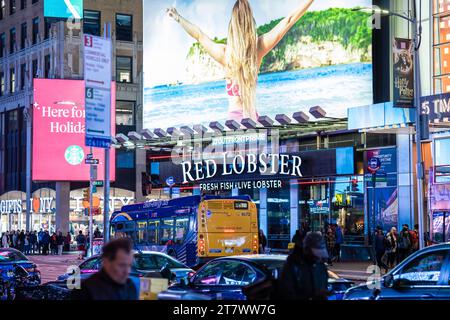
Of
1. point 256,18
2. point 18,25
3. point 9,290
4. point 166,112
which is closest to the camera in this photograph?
point 9,290

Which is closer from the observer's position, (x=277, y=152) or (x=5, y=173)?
(x=277, y=152)

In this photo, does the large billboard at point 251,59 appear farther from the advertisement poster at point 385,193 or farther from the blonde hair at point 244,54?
the advertisement poster at point 385,193

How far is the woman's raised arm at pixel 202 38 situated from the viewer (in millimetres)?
62875

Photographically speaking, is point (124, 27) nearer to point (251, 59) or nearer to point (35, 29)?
point (35, 29)

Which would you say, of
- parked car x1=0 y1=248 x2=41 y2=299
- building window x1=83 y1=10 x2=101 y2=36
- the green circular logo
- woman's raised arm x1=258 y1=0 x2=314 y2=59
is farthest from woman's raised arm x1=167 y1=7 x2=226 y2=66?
parked car x1=0 y1=248 x2=41 y2=299

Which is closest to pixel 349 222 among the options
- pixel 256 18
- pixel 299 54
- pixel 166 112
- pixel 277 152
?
pixel 277 152

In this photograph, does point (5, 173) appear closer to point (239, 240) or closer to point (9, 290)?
point (239, 240)

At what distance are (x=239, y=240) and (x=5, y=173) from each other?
53287mm

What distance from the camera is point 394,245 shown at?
118 ft

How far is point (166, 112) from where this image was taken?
221 ft

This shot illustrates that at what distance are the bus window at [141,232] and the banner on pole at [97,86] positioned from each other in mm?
9044

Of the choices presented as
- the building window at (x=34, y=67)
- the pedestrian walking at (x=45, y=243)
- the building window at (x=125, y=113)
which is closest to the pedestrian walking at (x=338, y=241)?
the pedestrian walking at (x=45, y=243)

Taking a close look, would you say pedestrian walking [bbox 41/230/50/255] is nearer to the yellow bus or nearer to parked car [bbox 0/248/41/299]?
the yellow bus

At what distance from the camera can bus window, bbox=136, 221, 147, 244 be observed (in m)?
37.9
